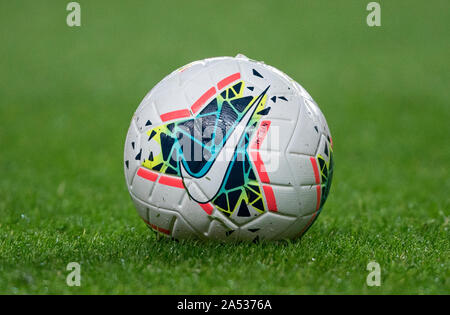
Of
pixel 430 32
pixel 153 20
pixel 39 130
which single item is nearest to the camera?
pixel 39 130

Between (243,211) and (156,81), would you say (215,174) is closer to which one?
(243,211)

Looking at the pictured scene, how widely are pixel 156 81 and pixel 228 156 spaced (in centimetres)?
1193

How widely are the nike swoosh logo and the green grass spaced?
0.46 m

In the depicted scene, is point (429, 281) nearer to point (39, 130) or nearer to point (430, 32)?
point (39, 130)

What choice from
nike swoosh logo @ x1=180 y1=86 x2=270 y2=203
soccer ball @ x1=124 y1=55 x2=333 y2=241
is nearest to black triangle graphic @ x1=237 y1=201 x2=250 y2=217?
soccer ball @ x1=124 y1=55 x2=333 y2=241

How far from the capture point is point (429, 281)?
4273 mm

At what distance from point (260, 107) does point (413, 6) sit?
2095 centimetres

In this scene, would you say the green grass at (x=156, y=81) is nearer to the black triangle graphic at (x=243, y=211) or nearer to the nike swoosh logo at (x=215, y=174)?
the black triangle graphic at (x=243, y=211)

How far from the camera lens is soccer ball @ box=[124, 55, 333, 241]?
4520mm

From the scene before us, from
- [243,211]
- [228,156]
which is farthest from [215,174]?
[243,211]

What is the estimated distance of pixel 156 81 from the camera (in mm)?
16109

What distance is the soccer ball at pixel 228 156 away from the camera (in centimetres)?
452

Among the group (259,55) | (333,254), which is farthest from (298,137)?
(259,55)

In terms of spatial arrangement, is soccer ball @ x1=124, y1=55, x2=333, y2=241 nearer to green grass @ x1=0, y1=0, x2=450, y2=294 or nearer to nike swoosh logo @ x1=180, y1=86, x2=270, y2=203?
nike swoosh logo @ x1=180, y1=86, x2=270, y2=203
